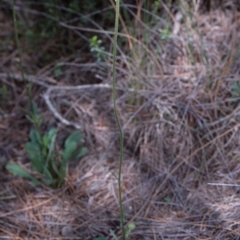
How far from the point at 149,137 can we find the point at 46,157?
0.47 meters

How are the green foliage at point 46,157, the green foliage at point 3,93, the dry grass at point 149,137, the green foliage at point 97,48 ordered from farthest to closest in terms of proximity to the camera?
the green foliage at point 3,93
the green foliage at point 97,48
the green foliage at point 46,157
the dry grass at point 149,137

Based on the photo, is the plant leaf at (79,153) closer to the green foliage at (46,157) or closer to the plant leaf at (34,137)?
the green foliage at (46,157)

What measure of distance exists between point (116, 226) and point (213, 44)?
1042 mm

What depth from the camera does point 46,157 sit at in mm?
1892

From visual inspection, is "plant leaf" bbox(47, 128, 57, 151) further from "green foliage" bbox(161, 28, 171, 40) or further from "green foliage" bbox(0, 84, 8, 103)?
"green foliage" bbox(161, 28, 171, 40)

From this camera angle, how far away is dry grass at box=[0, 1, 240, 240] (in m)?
1.74

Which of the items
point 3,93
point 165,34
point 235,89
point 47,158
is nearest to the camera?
point 47,158

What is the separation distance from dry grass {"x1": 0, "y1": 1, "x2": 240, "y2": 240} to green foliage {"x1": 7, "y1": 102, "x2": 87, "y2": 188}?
2.6 inches

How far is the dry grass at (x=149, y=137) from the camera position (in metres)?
1.74

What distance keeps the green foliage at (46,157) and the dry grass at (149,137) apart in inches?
2.6

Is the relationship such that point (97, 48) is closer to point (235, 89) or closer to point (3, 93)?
point (3, 93)

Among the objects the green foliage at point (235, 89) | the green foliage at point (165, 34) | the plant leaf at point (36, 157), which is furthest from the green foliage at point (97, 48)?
the green foliage at point (235, 89)

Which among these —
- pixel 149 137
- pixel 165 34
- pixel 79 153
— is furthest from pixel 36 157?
pixel 165 34

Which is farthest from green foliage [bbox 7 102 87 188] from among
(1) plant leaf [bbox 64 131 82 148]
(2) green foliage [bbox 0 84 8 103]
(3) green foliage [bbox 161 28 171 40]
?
(3) green foliage [bbox 161 28 171 40]
